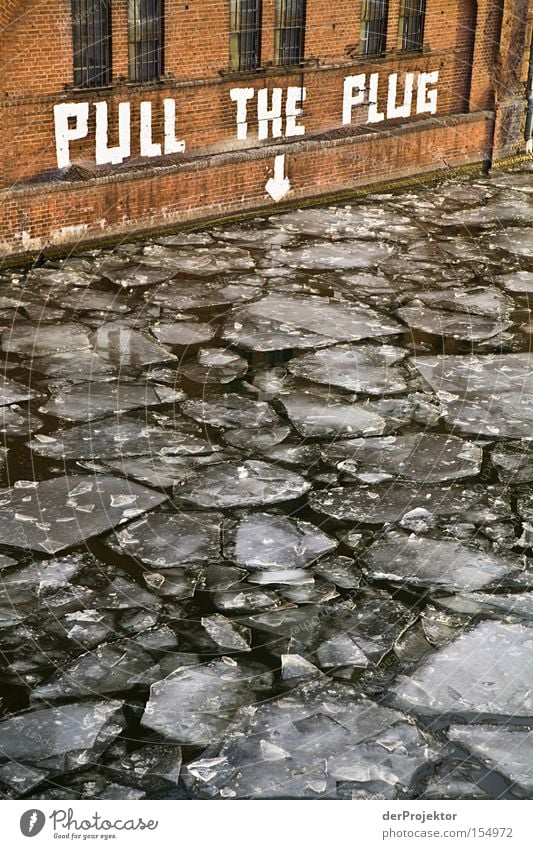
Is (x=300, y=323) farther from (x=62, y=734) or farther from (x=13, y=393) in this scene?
(x=62, y=734)

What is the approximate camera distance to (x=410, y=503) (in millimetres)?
7801

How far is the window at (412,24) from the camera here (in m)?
17.3

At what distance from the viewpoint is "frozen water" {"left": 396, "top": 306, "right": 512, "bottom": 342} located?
1101cm

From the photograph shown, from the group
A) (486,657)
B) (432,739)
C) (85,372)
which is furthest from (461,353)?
(432,739)

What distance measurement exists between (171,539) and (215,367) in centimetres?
300

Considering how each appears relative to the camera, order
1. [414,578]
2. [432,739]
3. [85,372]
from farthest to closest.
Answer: [85,372] < [414,578] < [432,739]

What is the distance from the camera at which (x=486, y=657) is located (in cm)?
614

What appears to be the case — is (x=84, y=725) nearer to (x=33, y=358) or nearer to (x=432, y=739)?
(x=432, y=739)

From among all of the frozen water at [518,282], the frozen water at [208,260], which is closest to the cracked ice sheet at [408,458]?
the frozen water at [518,282]

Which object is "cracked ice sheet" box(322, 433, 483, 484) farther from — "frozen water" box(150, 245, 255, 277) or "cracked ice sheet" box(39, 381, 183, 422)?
"frozen water" box(150, 245, 255, 277)

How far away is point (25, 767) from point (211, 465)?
3.34 m

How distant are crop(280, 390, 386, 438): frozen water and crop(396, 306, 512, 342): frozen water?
6.48 feet

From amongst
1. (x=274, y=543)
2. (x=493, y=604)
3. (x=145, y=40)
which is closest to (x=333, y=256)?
(x=145, y=40)

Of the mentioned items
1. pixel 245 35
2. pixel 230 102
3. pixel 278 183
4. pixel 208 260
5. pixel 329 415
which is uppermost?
pixel 245 35
